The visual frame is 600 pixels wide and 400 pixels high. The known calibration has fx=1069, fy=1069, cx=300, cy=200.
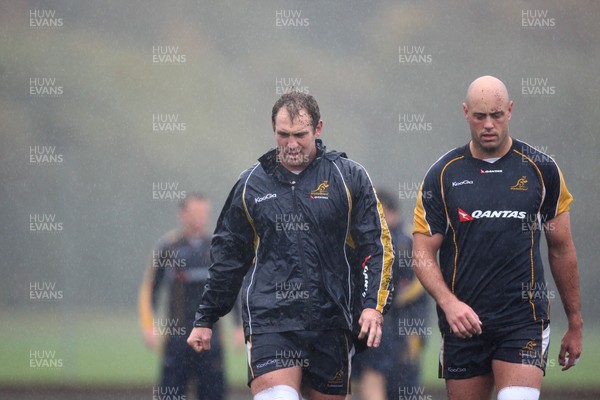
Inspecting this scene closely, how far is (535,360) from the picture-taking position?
5.42 m

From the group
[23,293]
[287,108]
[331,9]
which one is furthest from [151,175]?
[287,108]

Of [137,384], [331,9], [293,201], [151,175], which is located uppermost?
[331,9]

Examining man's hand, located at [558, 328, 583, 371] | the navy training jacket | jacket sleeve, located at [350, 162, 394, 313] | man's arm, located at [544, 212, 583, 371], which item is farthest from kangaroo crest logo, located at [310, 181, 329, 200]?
man's hand, located at [558, 328, 583, 371]

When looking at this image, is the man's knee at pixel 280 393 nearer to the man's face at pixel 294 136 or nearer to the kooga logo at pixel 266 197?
the kooga logo at pixel 266 197

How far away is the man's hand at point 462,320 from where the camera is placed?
5438 millimetres

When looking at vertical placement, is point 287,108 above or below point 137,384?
above

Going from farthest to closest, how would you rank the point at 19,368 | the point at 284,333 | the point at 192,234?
the point at 19,368, the point at 192,234, the point at 284,333

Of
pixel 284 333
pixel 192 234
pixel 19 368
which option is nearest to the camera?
pixel 284 333

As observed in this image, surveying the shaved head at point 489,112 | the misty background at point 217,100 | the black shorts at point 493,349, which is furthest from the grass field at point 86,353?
the shaved head at point 489,112

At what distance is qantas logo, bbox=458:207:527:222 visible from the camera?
5.52 m

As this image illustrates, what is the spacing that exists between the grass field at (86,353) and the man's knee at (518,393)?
5.65 meters

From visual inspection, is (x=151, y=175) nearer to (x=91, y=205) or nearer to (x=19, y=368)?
(x=91, y=205)

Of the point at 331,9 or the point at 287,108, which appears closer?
the point at 287,108

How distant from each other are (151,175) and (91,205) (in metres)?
0.72
